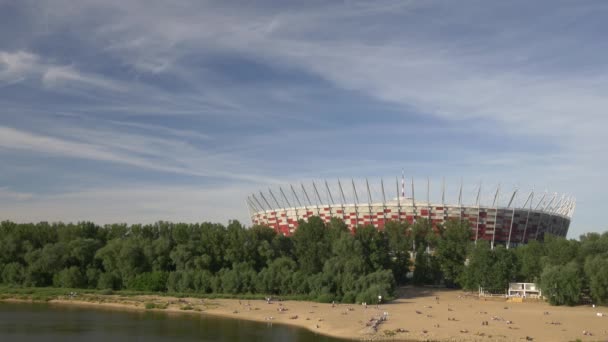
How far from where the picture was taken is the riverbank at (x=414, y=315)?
144 ft

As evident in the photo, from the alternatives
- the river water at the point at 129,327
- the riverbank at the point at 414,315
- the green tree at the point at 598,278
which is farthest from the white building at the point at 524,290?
the river water at the point at 129,327

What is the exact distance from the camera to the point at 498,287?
68.5m

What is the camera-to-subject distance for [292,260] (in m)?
73.1

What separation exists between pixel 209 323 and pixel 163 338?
841 cm

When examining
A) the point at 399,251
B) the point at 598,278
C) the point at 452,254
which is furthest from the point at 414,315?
the point at 452,254

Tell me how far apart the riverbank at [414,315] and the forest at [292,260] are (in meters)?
3.43

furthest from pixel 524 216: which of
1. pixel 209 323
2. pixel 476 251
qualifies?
pixel 209 323

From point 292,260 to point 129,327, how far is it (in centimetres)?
2807

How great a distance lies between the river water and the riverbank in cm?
290

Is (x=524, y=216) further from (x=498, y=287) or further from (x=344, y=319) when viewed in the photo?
(x=344, y=319)

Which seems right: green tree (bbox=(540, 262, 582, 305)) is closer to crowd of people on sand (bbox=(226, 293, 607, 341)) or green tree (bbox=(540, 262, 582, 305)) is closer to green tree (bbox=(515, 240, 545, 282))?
green tree (bbox=(515, 240, 545, 282))

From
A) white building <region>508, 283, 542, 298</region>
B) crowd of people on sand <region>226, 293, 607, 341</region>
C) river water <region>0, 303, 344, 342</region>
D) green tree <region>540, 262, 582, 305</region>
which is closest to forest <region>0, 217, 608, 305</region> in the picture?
green tree <region>540, 262, 582, 305</region>

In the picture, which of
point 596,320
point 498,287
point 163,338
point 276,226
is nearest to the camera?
point 163,338

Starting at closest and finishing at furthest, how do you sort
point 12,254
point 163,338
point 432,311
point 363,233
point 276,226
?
point 163,338 → point 432,311 → point 363,233 → point 12,254 → point 276,226
